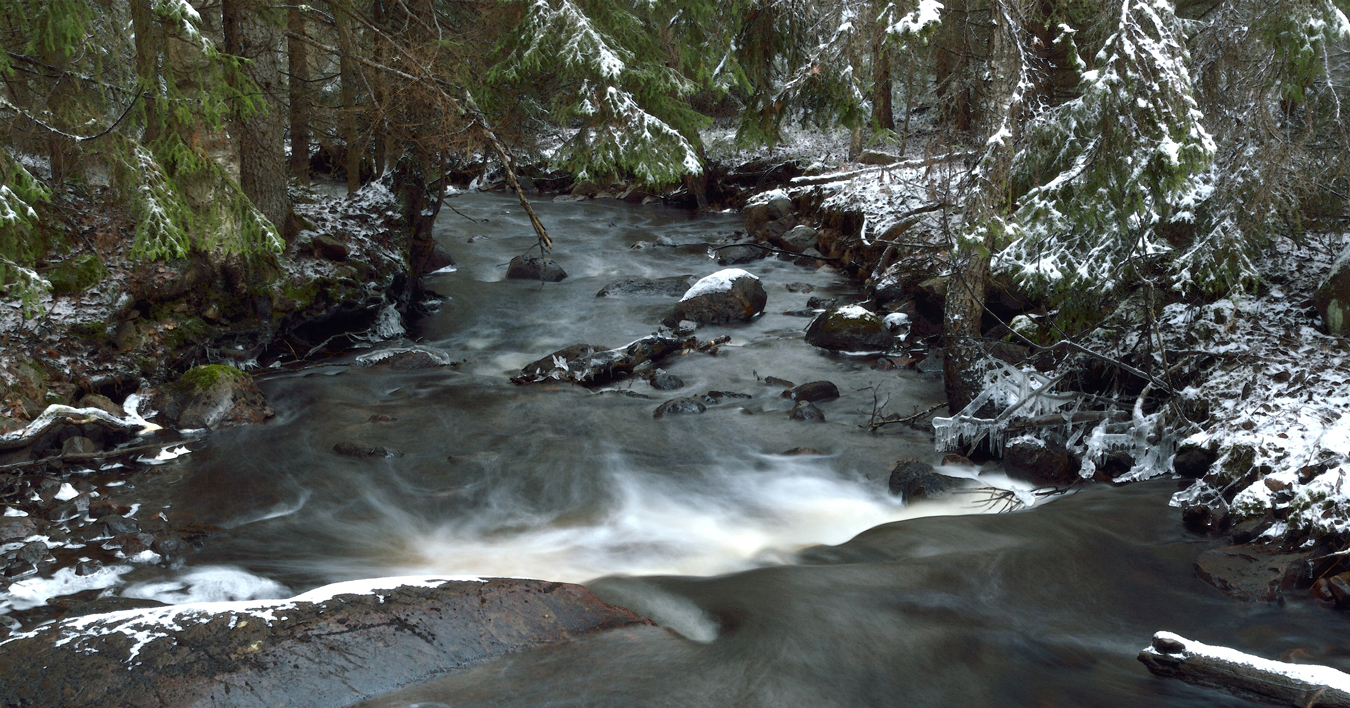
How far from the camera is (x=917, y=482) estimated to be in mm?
7137

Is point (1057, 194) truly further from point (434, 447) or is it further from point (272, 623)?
point (434, 447)

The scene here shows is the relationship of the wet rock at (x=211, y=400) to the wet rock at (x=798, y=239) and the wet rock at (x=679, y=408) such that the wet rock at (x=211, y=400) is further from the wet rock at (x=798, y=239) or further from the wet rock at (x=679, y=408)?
the wet rock at (x=798, y=239)

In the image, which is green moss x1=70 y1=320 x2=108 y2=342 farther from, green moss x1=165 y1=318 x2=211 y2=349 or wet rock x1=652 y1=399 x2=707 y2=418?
wet rock x1=652 y1=399 x2=707 y2=418

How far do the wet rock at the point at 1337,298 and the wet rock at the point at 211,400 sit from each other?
9.74 meters

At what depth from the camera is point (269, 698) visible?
3.52 metres

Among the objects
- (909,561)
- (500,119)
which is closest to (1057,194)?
(909,561)

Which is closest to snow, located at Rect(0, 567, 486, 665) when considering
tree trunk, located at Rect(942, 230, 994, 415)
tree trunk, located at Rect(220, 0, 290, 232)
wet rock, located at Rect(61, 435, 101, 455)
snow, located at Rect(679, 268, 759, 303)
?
wet rock, located at Rect(61, 435, 101, 455)

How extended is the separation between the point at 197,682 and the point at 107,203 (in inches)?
329

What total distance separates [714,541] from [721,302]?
7.17 m

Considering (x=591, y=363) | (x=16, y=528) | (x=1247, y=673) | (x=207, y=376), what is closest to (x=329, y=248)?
(x=207, y=376)

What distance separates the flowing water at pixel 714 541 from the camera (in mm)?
4223

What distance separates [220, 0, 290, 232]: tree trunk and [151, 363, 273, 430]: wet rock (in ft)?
8.14

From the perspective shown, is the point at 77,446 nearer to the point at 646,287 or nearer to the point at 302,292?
the point at 302,292

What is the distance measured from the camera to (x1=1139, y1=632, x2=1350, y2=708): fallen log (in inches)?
141
